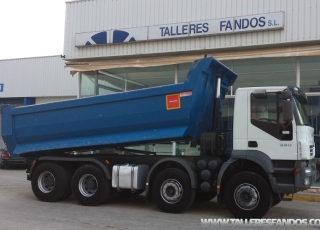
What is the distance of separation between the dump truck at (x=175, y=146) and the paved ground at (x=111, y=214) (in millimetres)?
326

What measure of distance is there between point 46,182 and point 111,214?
264cm

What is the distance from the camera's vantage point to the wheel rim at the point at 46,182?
33.5 feet

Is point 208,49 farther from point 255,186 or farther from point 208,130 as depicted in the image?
point 255,186

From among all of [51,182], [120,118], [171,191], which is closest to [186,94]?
[120,118]

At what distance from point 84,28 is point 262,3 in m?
6.94

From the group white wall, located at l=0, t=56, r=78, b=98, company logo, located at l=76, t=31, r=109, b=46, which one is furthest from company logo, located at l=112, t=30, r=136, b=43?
white wall, located at l=0, t=56, r=78, b=98

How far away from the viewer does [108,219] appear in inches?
317

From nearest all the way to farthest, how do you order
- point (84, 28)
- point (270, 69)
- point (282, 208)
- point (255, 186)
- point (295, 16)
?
1. point (255, 186)
2. point (282, 208)
3. point (295, 16)
4. point (270, 69)
5. point (84, 28)

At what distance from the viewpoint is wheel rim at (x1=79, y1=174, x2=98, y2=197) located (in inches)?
375

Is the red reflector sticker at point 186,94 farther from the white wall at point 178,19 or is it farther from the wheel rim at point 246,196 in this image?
the white wall at point 178,19

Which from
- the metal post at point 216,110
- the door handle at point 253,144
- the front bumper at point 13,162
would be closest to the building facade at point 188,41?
the metal post at point 216,110

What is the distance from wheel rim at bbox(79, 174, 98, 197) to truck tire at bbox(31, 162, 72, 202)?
1.93 ft

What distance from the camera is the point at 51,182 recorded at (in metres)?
10.2

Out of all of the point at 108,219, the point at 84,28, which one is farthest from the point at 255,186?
the point at 84,28
